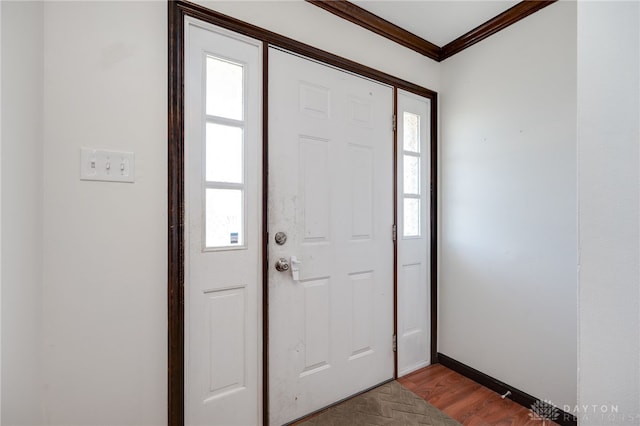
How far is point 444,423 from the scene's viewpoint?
1.58 m

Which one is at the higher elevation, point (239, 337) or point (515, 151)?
point (515, 151)

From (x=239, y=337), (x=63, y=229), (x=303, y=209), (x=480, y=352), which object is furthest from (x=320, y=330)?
(x=63, y=229)

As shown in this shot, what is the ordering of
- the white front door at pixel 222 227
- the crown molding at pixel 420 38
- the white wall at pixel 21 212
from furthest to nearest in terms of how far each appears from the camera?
1. the crown molding at pixel 420 38
2. the white front door at pixel 222 227
3. the white wall at pixel 21 212

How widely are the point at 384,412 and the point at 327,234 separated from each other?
3.47 feet

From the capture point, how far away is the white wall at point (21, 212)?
0.85 m

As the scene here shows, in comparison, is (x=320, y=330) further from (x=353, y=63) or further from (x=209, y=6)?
(x=209, y=6)

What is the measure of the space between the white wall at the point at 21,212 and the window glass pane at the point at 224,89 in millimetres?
585

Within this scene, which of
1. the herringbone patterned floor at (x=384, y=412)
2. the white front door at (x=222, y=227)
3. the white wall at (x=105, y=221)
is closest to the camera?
the white wall at (x=105, y=221)

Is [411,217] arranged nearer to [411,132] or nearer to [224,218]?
[411,132]

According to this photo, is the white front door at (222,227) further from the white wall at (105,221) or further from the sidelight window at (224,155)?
the white wall at (105,221)

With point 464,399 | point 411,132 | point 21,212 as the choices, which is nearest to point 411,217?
point 411,132

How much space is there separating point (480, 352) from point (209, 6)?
100 inches

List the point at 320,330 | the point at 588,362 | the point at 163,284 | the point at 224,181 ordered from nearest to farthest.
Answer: the point at 588,362
the point at 163,284
the point at 224,181
the point at 320,330
